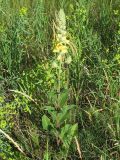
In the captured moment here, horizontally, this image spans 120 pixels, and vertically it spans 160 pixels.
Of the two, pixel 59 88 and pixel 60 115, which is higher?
pixel 59 88

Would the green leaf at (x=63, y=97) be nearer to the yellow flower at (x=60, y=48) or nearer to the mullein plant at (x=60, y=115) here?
the mullein plant at (x=60, y=115)

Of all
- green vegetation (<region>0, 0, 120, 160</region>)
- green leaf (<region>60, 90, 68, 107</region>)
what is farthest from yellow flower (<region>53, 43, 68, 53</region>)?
green leaf (<region>60, 90, 68, 107</region>)

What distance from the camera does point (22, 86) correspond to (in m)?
2.96

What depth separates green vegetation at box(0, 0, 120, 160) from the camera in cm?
237

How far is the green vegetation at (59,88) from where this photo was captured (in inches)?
93.2

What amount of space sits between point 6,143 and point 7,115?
0.84 feet

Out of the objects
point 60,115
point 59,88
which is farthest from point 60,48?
point 60,115

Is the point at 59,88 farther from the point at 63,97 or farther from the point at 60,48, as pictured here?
the point at 60,48

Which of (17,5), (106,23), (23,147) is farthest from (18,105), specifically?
(17,5)

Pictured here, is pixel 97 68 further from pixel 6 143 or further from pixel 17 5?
pixel 17 5

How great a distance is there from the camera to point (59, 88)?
7.71ft

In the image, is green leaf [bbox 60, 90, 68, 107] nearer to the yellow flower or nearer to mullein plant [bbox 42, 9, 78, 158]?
mullein plant [bbox 42, 9, 78, 158]

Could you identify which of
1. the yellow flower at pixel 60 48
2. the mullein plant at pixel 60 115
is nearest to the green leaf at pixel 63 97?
the mullein plant at pixel 60 115

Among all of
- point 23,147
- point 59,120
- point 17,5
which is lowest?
point 23,147
